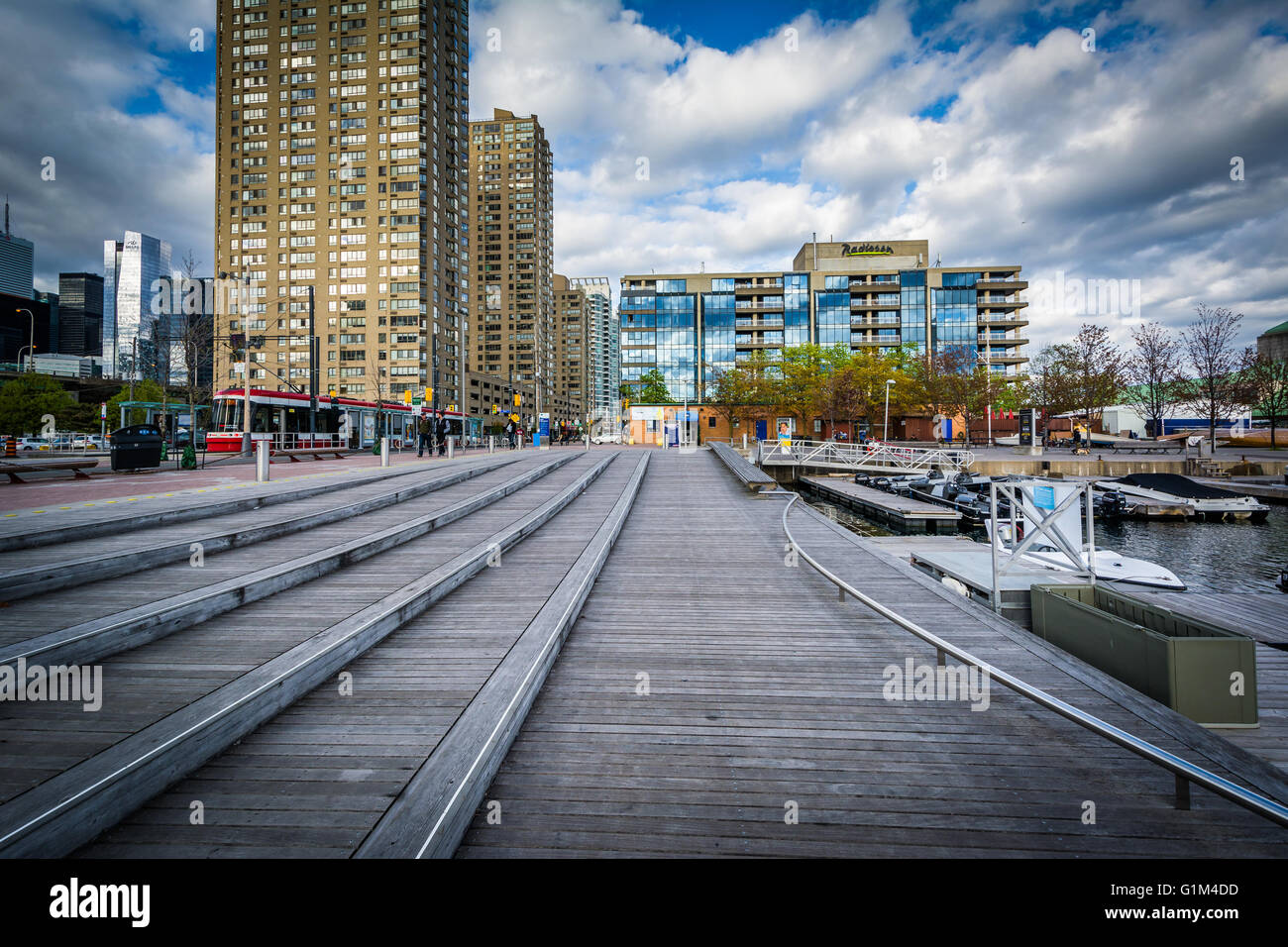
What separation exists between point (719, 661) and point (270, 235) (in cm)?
10635

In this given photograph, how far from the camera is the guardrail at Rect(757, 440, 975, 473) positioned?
35.3 m

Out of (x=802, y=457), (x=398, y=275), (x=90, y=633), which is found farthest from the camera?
(x=398, y=275)

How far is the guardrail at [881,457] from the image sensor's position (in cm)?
3534

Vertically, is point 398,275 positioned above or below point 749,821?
above

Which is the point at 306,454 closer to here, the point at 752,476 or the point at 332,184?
the point at 752,476

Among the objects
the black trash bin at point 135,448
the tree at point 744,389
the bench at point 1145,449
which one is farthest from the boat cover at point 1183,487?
the tree at point 744,389

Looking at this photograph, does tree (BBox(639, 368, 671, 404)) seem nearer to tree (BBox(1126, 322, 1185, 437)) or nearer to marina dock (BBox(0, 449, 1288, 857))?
tree (BBox(1126, 322, 1185, 437))

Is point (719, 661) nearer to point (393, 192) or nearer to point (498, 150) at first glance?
point (393, 192)

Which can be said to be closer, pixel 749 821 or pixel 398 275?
pixel 749 821

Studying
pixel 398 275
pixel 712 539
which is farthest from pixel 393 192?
pixel 712 539

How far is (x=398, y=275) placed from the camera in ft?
280

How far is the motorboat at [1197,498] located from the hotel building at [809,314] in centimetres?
6454

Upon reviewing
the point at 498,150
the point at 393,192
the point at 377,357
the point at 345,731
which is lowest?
the point at 345,731

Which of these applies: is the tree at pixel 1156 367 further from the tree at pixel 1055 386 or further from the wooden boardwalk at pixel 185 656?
the wooden boardwalk at pixel 185 656
